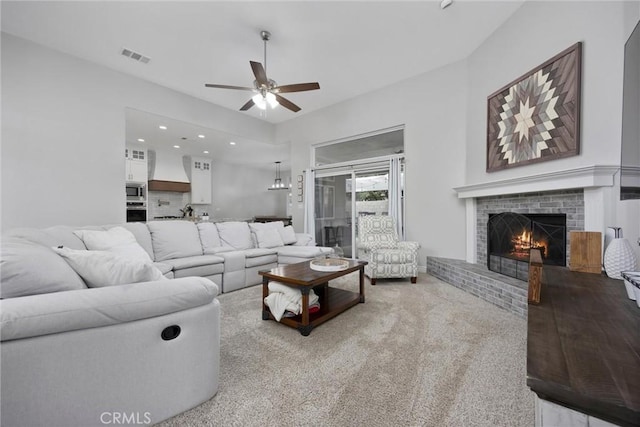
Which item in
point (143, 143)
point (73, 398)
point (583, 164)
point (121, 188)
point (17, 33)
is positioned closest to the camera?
point (73, 398)

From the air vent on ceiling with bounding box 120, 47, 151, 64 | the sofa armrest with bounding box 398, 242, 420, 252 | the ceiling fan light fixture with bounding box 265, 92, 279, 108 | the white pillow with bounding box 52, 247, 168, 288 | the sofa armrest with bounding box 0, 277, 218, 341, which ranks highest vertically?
the air vent on ceiling with bounding box 120, 47, 151, 64

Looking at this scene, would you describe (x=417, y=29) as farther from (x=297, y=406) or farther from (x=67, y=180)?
(x=67, y=180)

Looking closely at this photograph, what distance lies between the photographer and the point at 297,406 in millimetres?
1337

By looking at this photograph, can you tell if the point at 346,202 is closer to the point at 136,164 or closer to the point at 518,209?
the point at 518,209

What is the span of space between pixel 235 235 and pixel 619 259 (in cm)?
395

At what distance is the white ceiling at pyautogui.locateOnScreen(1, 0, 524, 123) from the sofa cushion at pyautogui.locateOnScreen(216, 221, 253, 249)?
2378 millimetres

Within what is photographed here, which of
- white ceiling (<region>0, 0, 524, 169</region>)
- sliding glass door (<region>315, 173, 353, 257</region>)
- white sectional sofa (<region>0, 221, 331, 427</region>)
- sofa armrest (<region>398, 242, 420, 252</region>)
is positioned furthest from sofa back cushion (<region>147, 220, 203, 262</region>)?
sliding glass door (<region>315, 173, 353, 257</region>)

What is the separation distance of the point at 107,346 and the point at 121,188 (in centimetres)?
372

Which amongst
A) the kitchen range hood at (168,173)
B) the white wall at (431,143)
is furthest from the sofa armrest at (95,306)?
the kitchen range hood at (168,173)

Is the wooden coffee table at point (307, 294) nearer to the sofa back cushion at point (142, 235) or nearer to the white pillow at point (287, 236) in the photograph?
the sofa back cushion at point (142, 235)

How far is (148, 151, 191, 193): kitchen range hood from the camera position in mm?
6609

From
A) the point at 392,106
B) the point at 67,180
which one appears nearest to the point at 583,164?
the point at 392,106

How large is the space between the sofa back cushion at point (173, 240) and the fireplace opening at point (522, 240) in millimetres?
3844

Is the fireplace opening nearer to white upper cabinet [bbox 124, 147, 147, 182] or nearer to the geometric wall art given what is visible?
the geometric wall art
